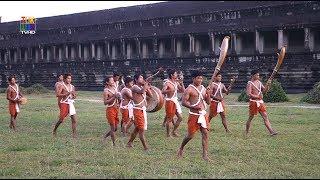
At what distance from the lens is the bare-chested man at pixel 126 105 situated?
10641 mm

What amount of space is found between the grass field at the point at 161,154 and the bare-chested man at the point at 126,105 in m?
0.47

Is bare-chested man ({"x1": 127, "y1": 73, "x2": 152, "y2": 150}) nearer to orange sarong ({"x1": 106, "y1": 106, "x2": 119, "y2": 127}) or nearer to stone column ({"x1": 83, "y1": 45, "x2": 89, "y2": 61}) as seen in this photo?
orange sarong ({"x1": 106, "y1": 106, "x2": 119, "y2": 127})

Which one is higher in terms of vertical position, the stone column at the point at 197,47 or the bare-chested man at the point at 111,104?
the stone column at the point at 197,47

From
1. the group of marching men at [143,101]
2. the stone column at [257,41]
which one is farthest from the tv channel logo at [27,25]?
the group of marching men at [143,101]

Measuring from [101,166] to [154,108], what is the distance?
15.2 feet

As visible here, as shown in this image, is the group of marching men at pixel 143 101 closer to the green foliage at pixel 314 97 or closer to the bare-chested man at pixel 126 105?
the bare-chested man at pixel 126 105

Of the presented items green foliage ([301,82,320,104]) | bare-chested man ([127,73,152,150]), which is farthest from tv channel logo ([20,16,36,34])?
bare-chested man ([127,73,152,150])

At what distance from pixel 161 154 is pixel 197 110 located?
1.24 metres

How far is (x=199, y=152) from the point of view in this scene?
9602 millimetres

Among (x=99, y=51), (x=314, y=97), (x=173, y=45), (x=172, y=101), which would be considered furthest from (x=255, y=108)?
(x=99, y=51)

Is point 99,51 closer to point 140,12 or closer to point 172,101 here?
point 140,12

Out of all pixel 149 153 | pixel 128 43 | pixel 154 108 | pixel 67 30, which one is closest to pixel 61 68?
pixel 67 30

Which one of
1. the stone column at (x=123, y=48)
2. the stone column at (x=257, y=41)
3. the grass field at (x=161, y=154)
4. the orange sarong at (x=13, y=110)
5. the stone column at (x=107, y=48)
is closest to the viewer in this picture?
the grass field at (x=161, y=154)

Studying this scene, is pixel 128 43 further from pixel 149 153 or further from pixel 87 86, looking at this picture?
pixel 149 153
